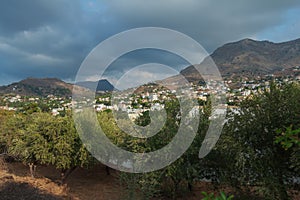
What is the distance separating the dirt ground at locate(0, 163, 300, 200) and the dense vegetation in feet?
4.11

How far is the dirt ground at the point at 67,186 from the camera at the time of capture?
1330 centimetres

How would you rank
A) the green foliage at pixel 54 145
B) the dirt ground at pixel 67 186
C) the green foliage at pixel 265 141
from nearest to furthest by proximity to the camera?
the green foliage at pixel 265 141 < the dirt ground at pixel 67 186 < the green foliage at pixel 54 145

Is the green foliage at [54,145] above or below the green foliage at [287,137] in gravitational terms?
below

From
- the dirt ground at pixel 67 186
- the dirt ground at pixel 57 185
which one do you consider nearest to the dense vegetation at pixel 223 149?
the dirt ground at pixel 67 186

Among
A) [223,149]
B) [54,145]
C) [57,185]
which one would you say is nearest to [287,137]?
[223,149]

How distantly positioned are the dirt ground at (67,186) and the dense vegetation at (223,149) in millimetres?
1252

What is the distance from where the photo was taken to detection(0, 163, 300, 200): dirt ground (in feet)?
43.7

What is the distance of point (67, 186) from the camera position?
18.3 meters

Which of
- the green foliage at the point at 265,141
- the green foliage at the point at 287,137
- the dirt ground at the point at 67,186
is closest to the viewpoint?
the green foliage at the point at 287,137

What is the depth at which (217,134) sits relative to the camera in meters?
11.6

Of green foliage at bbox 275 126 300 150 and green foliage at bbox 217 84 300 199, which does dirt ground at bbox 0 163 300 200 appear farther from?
green foliage at bbox 275 126 300 150

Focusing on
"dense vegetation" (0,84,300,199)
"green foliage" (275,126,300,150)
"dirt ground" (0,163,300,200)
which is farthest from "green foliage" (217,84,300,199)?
"green foliage" (275,126,300,150)

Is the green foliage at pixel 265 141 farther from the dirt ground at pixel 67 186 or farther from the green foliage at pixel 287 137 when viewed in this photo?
the green foliage at pixel 287 137

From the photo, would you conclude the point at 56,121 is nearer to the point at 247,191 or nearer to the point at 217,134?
the point at 217,134
